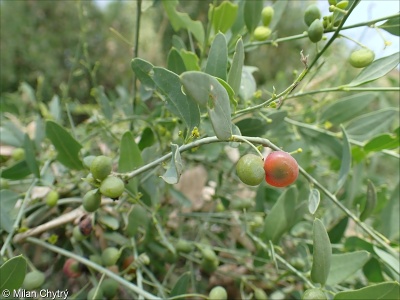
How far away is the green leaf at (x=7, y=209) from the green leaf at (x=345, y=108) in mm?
433

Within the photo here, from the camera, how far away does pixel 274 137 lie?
63cm

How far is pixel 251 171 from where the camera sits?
0.94 ft

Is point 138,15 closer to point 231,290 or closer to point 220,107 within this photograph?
point 220,107

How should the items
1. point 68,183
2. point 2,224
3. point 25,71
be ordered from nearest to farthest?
point 2,224 < point 68,183 < point 25,71

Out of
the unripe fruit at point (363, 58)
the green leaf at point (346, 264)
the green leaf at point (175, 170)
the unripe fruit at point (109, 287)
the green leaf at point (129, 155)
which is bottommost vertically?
the unripe fruit at point (109, 287)

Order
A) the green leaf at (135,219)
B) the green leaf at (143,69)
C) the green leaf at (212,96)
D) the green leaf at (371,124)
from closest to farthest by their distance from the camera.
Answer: the green leaf at (212,96) → the green leaf at (143,69) → the green leaf at (135,219) → the green leaf at (371,124)

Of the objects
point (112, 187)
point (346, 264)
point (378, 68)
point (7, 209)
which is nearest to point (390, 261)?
point (346, 264)

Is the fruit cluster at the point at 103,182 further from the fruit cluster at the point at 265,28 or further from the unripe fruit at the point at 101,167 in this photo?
the fruit cluster at the point at 265,28

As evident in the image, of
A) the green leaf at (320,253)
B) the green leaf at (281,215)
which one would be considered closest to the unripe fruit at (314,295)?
the green leaf at (320,253)

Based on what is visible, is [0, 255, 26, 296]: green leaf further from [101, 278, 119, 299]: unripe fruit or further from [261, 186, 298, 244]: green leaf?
[261, 186, 298, 244]: green leaf

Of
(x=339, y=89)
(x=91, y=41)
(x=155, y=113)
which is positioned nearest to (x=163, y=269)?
(x=155, y=113)

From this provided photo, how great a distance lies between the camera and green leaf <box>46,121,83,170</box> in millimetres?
438

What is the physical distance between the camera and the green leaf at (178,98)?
0.32m

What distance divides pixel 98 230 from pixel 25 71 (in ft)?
9.14
